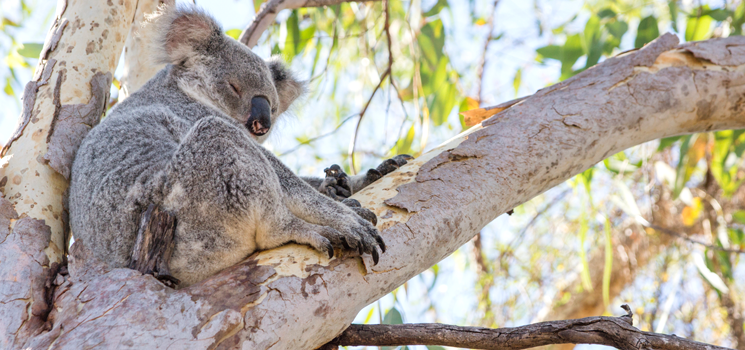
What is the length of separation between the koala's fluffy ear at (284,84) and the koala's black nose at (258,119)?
17.7 inches

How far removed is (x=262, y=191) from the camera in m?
1.65

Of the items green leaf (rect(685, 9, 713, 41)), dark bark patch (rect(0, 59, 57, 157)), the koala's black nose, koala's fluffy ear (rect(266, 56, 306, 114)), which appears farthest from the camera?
green leaf (rect(685, 9, 713, 41))

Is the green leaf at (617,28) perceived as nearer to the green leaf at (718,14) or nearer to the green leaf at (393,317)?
the green leaf at (718,14)

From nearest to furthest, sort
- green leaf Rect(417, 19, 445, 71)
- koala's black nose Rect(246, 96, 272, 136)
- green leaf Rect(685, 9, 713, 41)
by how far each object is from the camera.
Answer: koala's black nose Rect(246, 96, 272, 136) → green leaf Rect(685, 9, 713, 41) → green leaf Rect(417, 19, 445, 71)

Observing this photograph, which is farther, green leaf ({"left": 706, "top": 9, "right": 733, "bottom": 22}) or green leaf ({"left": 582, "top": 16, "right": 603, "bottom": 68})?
green leaf ({"left": 706, "top": 9, "right": 733, "bottom": 22})

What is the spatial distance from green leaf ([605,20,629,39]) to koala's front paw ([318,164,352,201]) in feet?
5.75

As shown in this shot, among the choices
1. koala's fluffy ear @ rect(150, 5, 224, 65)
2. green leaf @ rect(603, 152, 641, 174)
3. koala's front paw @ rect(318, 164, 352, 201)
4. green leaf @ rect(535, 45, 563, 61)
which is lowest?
koala's front paw @ rect(318, 164, 352, 201)

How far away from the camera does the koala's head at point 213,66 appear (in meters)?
2.47

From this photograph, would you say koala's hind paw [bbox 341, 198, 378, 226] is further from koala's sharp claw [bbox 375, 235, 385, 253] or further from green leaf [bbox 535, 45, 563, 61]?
green leaf [bbox 535, 45, 563, 61]

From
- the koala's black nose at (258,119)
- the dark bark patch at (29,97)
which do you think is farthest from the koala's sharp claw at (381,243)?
the dark bark patch at (29,97)

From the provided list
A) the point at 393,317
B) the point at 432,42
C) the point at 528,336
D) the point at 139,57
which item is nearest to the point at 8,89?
the point at 139,57

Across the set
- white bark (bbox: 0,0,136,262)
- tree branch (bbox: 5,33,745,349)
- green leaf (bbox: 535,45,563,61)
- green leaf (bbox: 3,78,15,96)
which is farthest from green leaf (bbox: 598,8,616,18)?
green leaf (bbox: 3,78,15,96)

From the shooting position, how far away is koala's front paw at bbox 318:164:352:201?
2.16m

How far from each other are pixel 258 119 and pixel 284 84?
0.65m
